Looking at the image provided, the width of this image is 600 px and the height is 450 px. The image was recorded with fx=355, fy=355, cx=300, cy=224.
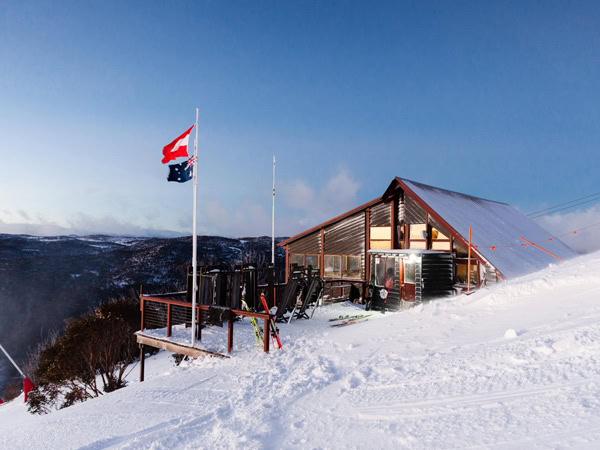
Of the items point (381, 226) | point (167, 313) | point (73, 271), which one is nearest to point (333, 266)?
point (381, 226)

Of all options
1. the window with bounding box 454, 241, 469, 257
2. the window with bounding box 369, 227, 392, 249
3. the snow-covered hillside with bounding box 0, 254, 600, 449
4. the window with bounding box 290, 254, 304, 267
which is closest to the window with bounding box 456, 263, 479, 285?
the window with bounding box 454, 241, 469, 257

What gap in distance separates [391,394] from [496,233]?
14.9m

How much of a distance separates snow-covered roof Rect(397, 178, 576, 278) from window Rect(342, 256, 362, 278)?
4574mm

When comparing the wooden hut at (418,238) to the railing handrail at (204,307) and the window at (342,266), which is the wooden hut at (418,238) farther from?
the railing handrail at (204,307)

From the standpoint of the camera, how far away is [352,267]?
17.9m

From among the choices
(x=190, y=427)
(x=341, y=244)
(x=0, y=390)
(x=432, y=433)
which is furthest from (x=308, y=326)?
(x=0, y=390)

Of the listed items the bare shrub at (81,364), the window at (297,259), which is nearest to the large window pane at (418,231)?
the window at (297,259)

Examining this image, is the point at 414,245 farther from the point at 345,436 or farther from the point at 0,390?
the point at 0,390

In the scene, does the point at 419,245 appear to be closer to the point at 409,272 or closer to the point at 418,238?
the point at 418,238

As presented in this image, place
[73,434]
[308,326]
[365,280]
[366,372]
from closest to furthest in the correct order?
[73,434], [366,372], [308,326], [365,280]

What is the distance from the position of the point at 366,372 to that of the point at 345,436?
6.00 ft

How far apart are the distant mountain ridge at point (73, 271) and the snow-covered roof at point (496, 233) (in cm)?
3551

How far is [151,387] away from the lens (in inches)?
244

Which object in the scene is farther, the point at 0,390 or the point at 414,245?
the point at 0,390
